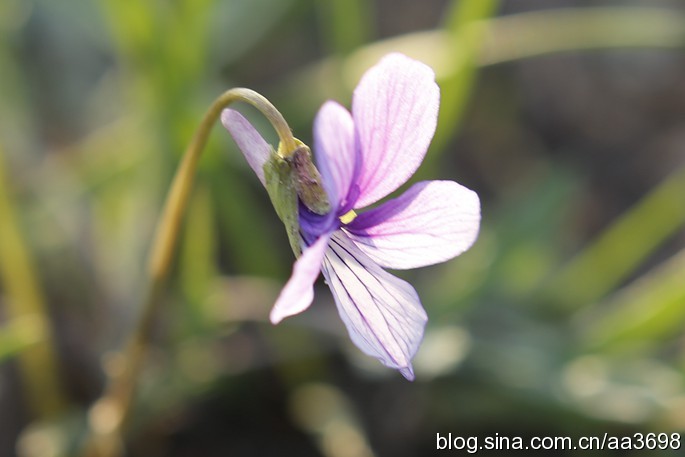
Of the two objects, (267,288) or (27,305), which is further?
(267,288)

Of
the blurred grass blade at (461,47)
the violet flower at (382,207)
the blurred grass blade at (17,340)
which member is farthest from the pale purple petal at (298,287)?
the blurred grass blade at (461,47)

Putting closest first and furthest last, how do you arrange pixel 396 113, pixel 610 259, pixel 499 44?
pixel 396 113 → pixel 610 259 → pixel 499 44

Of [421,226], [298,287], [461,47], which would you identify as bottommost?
[298,287]

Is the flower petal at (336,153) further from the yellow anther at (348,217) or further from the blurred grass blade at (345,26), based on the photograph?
the blurred grass blade at (345,26)

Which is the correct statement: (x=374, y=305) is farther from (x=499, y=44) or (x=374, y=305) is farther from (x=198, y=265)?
(x=499, y=44)

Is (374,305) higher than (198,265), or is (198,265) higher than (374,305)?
(198,265)

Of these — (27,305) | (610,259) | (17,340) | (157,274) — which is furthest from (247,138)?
(610,259)

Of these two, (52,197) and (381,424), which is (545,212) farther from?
(52,197)

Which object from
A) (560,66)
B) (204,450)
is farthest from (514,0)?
(204,450)
